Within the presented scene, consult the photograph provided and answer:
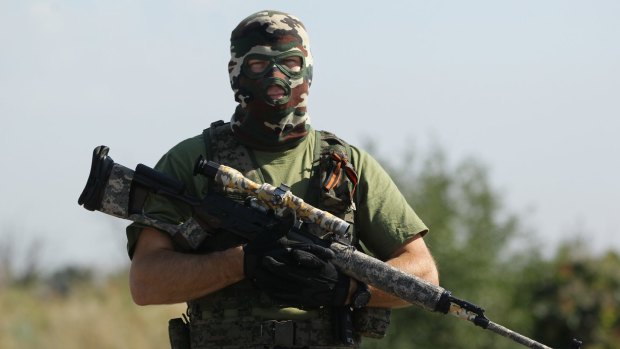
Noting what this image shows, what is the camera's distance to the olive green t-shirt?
6.08m

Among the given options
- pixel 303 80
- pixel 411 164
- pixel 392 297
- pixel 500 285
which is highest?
pixel 303 80

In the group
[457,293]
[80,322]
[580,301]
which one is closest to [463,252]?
[457,293]

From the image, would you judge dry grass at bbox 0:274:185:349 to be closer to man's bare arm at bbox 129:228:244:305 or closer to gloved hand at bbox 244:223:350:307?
man's bare arm at bbox 129:228:244:305

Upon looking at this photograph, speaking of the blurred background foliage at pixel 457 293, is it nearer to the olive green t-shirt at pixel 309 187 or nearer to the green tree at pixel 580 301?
the green tree at pixel 580 301

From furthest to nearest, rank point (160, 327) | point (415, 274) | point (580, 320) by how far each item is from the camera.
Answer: point (580, 320)
point (160, 327)
point (415, 274)

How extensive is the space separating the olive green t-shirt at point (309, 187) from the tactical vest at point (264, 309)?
62 mm

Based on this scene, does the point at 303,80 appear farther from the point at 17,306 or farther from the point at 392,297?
the point at 17,306

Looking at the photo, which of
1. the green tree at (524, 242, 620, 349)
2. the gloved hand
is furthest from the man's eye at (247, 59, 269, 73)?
the green tree at (524, 242, 620, 349)

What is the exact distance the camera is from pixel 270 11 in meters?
6.29

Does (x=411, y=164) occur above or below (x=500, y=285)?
above

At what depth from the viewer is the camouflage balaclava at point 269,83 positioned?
242 inches

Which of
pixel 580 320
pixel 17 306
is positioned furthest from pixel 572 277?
pixel 17 306

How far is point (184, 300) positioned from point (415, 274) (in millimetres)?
1061

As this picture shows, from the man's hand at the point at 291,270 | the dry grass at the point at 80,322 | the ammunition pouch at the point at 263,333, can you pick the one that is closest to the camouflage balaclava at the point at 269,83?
the man's hand at the point at 291,270
